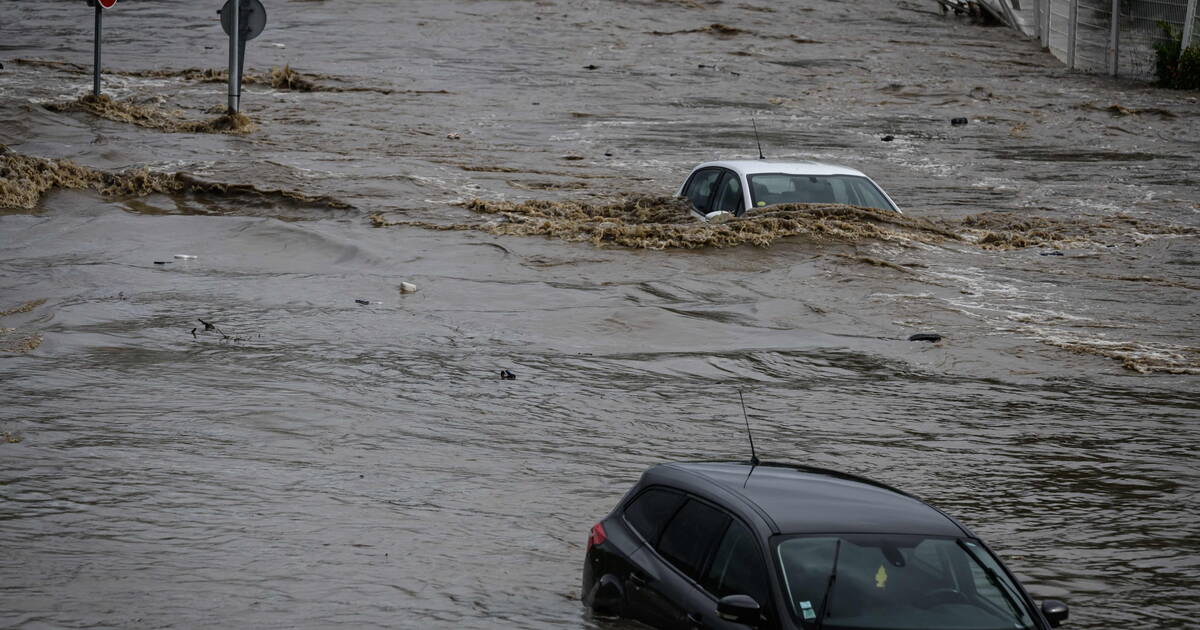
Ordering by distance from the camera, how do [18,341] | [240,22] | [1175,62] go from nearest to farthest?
[18,341] → [240,22] → [1175,62]

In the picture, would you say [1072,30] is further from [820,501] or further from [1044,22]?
[820,501]

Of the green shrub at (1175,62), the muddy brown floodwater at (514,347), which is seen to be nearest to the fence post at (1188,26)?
the green shrub at (1175,62)

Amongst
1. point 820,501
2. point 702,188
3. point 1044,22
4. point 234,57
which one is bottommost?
point 820,501

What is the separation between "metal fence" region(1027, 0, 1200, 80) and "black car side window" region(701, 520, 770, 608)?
3018cm

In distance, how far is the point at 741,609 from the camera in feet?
16.9

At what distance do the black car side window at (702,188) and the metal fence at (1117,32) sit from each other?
1972cm

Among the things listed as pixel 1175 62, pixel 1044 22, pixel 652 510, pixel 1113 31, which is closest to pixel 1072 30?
pixel 1113 31

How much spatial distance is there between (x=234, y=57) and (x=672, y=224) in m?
10.8

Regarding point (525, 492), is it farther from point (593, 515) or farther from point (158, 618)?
point (158, 618)

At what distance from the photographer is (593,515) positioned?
28.9 feet

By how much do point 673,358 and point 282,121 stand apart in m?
16.5

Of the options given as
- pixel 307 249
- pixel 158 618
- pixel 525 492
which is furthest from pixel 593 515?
pixel 307 249

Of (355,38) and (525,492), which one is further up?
(355,38)

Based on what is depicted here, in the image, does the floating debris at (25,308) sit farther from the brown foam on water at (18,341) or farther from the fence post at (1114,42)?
the fence post at (1114,42)
